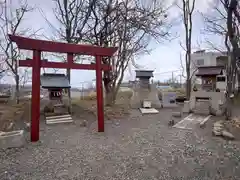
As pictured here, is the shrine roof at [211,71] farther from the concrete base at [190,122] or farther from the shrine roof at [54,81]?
the shrine roof at [54,81]

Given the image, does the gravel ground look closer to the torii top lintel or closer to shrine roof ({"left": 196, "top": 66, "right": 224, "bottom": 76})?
the torii top lintel

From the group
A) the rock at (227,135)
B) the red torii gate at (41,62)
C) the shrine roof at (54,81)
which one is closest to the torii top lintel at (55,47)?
the red torii gate at (41,62)

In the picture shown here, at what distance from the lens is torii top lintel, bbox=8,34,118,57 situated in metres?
4.61

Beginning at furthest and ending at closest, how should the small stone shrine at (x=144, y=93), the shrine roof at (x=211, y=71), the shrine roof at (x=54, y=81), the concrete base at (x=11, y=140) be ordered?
the small stone shrine at (x=144, y=93), the shrine roof at (x=211, y=71), the shrine roof at (x=54, y=81), the concrete base at (x=11, y=140)

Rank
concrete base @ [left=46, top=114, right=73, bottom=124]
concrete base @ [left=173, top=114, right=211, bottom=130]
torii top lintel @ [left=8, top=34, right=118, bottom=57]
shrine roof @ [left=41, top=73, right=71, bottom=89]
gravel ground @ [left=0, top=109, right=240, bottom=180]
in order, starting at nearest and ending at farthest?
gravel ground @ [left=0, top=109, right=240, bottom=180] → torii top lintel @ [left=8, top=34, right=118, bottom=57] → concrete base @ [left=173, top=114, right=211, bottom=130] → concrete base @ [left=46, top=114, right=73, bottom=124] → shrine roof @ [left=41, top=73, right=71, bottom=89]

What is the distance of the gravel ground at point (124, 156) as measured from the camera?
10.4 ft

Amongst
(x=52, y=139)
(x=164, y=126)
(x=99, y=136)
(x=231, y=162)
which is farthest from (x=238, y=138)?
(x=52, y=139)

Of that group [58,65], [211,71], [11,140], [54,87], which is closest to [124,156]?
[11,140]

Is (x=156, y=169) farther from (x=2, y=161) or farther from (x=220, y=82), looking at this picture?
(x=220, y=82)

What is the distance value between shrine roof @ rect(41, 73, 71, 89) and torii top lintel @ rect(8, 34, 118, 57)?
2.51m

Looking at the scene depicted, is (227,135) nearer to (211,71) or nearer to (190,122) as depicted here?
(190,122)

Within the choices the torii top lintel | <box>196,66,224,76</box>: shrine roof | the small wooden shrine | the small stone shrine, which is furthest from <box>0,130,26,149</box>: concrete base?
<box>196,66,224,76</box>: shrine roof

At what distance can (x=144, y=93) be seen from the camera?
31.3ft

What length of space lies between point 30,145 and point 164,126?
4035mm
